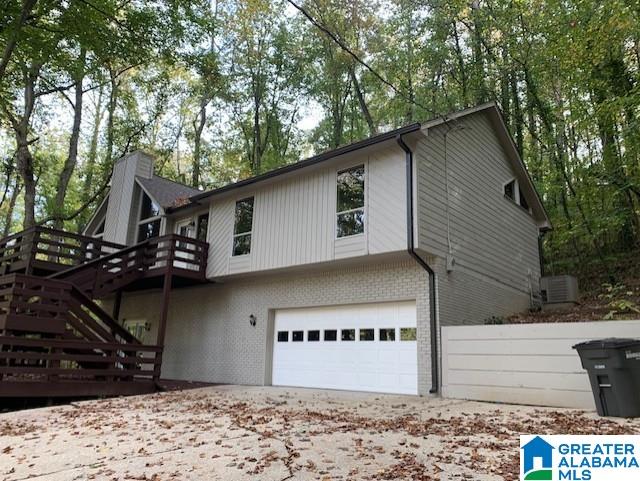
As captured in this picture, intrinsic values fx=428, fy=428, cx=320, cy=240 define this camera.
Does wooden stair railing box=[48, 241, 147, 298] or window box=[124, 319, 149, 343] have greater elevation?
wooden stair railing box=[48, 241, 147, 298]

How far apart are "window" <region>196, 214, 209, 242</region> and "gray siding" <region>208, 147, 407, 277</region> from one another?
811 mm

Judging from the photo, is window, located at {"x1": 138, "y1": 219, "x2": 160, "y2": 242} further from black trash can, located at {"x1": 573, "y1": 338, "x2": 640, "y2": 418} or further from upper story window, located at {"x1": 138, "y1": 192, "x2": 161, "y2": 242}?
black trash can, located at {"x1": 573, "y1": 338, "x2": 640, "y2": 418}

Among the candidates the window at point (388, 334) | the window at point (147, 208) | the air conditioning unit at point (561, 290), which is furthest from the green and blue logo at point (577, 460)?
the window at point (147, 208)

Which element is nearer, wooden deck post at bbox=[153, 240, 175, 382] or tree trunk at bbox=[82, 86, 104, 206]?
wooden deck post at bbox=[153, 240, 175, 382]

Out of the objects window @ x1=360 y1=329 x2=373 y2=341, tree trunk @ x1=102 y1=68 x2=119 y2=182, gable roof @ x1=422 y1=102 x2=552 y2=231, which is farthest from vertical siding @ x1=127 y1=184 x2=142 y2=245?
gable roof @ x1=422 y1=102 x2=552 y2=231

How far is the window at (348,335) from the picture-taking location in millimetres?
10133

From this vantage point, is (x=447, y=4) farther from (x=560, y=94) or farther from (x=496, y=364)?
(x=496, y=364)

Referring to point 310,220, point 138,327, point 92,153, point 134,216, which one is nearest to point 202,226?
point 134,216

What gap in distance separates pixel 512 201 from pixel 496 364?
25.0 feet

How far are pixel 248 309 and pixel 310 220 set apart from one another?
3.45 metres

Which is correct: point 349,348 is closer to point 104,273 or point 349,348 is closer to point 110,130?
point 104,273

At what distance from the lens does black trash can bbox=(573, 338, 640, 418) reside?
5.81 metres

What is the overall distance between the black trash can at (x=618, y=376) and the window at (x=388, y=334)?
4.12 meters

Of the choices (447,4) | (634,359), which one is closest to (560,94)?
(447,4)
